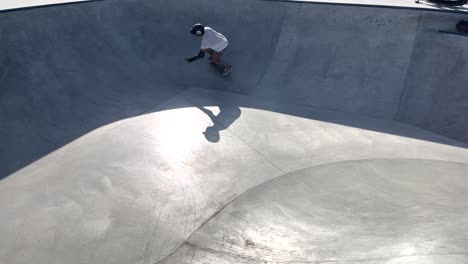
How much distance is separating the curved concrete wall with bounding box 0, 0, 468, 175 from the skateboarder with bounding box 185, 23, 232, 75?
378 mm

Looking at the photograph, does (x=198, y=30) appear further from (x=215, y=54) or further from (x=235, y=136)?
(x=235, y=136)

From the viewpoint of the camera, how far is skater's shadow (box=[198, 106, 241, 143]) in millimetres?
6051

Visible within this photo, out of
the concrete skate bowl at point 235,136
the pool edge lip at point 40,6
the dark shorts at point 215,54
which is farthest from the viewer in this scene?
the dark shorts at point 215,54

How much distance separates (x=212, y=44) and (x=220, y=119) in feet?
7.25

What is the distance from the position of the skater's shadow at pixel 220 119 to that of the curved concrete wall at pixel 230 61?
1007 mm

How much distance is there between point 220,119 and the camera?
6.59 metres

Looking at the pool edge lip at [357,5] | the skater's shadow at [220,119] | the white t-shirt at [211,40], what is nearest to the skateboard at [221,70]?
the white t-shirt at [211,40]

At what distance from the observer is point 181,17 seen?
9.72 m

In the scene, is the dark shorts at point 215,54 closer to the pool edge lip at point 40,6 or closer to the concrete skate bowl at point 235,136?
the concrete skate bowl at point 235,136

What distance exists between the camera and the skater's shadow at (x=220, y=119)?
605 cm

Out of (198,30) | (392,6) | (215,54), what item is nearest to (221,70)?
(215,54)

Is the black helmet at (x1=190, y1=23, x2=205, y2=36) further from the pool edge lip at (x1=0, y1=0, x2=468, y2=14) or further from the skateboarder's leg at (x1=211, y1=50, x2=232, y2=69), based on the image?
the pool edge lip at (x1=0, y1=0, x2=468, y2=14)

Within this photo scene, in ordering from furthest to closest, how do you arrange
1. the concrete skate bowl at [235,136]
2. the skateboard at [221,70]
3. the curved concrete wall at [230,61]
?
the skateboard at [221,70] < the curved concrete wall at [230,61] < the concrete skate bowl at [235,136]

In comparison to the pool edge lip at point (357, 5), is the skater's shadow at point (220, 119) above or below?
below
